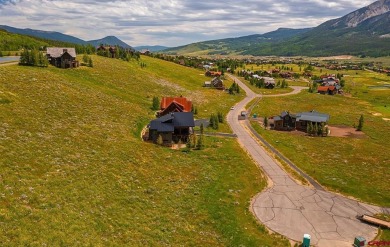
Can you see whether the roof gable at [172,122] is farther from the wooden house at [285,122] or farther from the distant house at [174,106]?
the wooden house at [285,122]

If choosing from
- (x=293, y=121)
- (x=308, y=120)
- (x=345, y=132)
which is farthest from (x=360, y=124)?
(x=293, y=121)

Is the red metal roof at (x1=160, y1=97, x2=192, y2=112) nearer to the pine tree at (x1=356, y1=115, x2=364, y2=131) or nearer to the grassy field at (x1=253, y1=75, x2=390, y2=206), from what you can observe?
the grassy field at (x1=253, y1=75, x2=390, y2=206)

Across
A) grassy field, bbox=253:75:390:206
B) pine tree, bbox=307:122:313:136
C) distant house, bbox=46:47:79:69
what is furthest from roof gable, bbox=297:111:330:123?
distant house, bbox=46:47:79:69

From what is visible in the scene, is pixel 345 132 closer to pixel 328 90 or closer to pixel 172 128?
pixel 172 128

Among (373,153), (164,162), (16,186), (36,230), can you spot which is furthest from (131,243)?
(373,153)

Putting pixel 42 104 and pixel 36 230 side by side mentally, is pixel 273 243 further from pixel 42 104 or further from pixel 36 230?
pixel 42 104

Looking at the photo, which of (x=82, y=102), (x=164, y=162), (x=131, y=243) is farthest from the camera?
(x=82, y=102)
